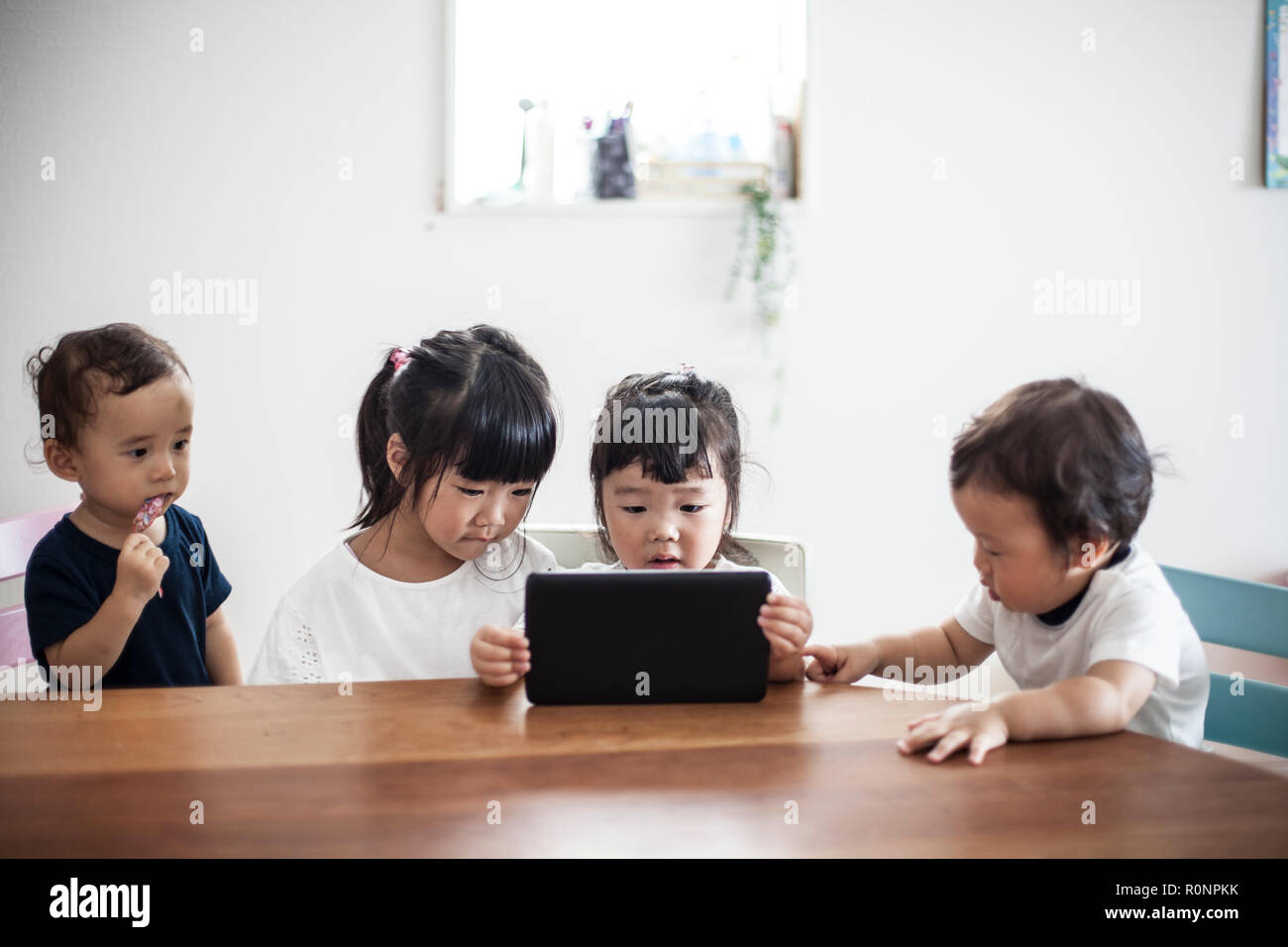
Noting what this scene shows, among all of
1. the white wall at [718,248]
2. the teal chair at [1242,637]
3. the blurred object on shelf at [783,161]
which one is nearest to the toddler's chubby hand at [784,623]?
the teal chair at [1242,637]

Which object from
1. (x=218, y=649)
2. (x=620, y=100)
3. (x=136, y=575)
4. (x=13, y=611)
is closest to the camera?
(x=136, y=575)

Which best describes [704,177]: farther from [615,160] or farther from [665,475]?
[665,475]

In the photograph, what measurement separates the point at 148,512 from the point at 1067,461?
1.24m

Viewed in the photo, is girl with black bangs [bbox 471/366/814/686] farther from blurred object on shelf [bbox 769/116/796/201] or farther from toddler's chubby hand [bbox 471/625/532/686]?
blurred object on shelf [bbox 769/116/796/201]

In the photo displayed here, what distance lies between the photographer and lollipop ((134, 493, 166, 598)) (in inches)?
58.7

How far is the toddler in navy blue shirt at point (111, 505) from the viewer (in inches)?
55.6

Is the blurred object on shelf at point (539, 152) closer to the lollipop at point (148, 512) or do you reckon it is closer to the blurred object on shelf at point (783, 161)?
the blurred object on shelf at point (783, 161)

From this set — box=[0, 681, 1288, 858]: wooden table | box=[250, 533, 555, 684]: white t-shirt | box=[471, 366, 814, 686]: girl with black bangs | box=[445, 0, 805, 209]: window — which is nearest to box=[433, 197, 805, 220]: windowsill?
box=[445, 0, 805, 209]: window

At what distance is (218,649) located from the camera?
168 cm

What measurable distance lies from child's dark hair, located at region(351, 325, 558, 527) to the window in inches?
56.1

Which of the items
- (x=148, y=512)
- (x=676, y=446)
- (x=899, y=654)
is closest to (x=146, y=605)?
(x=148, y=512)
